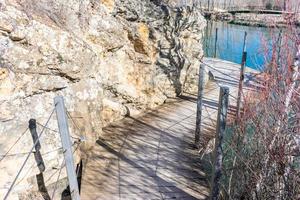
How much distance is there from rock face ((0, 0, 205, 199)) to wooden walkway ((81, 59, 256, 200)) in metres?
0.44

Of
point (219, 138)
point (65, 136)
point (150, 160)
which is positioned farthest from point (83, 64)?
point (219, 138)

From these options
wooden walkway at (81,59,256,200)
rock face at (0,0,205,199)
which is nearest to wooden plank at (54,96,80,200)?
wooden walkway at (81,59,256,200)

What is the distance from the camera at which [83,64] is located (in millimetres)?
6035

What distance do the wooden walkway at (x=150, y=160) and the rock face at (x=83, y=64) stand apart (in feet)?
1.46

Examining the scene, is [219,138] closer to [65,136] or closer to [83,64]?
[65,136]

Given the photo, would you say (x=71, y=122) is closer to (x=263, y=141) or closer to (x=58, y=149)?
(x=58, y=149)

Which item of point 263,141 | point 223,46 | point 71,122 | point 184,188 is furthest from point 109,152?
point 223,46

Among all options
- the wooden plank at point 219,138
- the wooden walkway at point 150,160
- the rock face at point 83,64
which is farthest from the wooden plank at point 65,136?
the wooden plank at point 219,138

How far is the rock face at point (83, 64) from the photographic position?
4.90 metres

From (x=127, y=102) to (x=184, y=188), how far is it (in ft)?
11.7

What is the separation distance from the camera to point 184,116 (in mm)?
8445

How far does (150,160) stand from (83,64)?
1.94m

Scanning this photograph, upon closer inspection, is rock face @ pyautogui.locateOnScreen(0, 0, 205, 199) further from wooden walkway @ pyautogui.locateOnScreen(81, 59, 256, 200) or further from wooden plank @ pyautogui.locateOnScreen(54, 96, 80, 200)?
wooden plank @ pyautogui.locateOnScreen(54, 96, 80, 200)

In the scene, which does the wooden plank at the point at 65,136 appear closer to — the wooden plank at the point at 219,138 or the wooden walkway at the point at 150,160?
the wooden walkway at the point at 150,160
